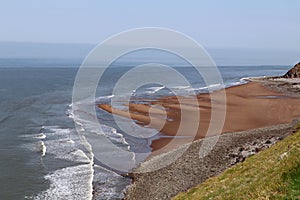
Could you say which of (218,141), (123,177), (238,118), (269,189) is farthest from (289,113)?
(269,189)

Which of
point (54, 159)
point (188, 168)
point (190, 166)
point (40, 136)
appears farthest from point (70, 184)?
point (40, 136)

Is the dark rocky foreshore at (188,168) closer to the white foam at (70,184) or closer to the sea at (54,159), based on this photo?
the sea at (54,159)

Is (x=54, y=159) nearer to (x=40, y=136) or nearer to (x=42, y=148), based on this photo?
(x=42, y=148)

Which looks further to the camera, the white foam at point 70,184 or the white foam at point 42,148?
the white foam at point 42,148

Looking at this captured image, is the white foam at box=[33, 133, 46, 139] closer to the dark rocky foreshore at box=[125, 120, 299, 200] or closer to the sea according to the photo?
the sea

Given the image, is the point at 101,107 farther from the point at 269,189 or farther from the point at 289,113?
the point at 269,189

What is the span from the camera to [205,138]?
4147 centimetres

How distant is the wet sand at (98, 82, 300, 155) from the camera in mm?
48844

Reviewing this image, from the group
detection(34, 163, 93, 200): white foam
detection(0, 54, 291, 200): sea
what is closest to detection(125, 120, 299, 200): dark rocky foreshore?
detection(0, 54, 291, 200): sea

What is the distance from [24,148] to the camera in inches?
1601

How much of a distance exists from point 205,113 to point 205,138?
72.8 ft

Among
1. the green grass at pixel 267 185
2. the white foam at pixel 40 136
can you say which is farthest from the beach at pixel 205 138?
the white foam at pixel 40 136

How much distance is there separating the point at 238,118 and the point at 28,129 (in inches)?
1195

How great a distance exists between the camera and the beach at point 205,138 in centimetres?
2917
